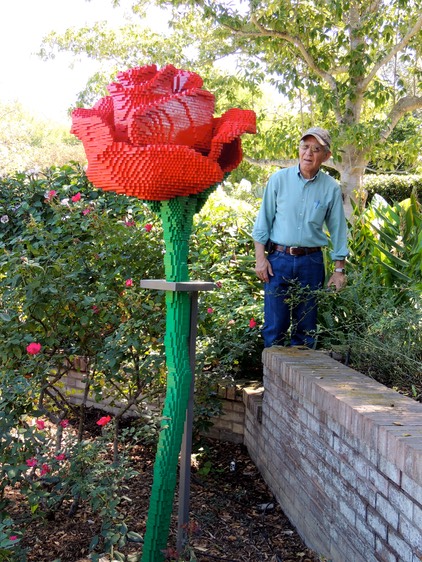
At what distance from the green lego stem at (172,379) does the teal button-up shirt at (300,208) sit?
1.26 m

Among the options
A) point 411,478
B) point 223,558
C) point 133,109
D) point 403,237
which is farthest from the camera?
point 403,237

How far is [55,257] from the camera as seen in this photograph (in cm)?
382

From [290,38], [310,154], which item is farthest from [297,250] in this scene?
[290,38]

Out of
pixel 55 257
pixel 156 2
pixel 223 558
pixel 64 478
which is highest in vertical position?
pixel 156 2

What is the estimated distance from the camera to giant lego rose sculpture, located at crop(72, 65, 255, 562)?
8.16ft

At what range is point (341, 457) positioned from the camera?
8.63 ft

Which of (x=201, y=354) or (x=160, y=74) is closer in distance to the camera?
(x=160, y=74)

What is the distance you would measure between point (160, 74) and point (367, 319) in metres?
1.86

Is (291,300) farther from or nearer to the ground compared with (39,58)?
nearer to the ground

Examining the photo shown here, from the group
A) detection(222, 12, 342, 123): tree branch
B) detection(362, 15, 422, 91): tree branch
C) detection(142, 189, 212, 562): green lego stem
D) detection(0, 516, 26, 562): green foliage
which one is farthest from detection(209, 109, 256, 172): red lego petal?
detection(362, 15, 422, 91): tree branch

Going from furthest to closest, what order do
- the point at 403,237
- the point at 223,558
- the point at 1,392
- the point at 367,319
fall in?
the point at 403,237 → the point at 367,319 → the point at 223,558 → the point at 1,392

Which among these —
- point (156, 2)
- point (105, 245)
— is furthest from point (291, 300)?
point (156, 2)

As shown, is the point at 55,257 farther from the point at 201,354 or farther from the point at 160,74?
the point at 160,74

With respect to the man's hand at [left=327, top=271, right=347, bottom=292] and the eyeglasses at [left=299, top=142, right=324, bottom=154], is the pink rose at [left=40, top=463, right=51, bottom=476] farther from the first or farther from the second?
the eyeglasses at [left=299, top=142, right=324, bottom=154]
